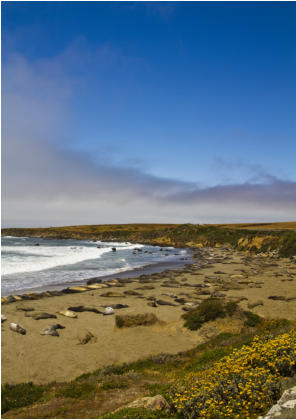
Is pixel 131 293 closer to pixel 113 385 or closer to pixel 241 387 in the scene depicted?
pixel 113 385

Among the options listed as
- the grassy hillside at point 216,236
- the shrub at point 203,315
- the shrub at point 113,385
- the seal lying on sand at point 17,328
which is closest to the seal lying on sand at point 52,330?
the seal lying on sand at point 17,328

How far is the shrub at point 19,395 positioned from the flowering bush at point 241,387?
5.17 metres

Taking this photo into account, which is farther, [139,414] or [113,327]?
[113,327]

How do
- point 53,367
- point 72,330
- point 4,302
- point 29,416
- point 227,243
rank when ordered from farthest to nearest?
point 227,243, point 4,302, point 72,330, point 53,367, point 29,416

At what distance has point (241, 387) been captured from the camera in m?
5.97

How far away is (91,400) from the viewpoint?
28.0 ft

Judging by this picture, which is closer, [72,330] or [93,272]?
[72,330]

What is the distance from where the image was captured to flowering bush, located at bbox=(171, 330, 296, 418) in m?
5.66

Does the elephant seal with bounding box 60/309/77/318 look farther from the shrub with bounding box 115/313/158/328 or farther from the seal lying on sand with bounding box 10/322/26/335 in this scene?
the shrub with bounding box 115/313/158/328

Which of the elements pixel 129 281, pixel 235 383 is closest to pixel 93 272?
pixel 129 281

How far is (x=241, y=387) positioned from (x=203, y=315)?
1027 cm

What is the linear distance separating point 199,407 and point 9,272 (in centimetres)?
3674

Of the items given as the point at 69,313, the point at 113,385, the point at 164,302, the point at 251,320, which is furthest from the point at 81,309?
the point at 251,320

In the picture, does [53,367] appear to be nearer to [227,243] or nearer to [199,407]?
[199,407]
